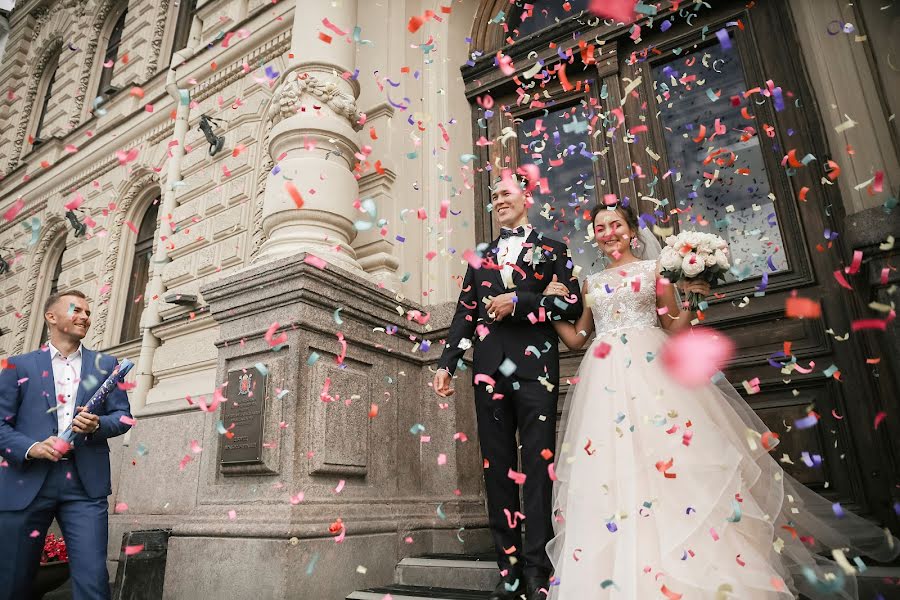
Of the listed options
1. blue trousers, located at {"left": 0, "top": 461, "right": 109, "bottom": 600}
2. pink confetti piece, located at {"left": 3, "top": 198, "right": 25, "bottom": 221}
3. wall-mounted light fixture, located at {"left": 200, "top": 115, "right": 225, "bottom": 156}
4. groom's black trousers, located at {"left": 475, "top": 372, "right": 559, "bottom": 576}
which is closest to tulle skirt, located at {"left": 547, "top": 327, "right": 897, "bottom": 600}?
groom's black trousers, located at {"left": 475, "top": 372, "right": 559, "bottom": 576}

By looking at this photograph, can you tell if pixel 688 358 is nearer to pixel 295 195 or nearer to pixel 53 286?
pixel 295 195

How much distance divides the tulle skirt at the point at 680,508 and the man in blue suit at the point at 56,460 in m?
2.29

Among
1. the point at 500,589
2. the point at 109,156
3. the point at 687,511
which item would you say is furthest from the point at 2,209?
the point at 687,511

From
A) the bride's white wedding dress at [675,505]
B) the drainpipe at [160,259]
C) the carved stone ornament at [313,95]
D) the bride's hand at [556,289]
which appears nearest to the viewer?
the bride's white wedding dress at [675,505]

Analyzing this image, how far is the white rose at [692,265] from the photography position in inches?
104

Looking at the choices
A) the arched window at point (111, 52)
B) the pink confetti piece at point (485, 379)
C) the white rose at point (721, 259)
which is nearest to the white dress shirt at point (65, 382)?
the pink confetti piece at point (485, 379)

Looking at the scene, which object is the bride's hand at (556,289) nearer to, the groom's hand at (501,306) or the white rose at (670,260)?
the groom's hand at (501,306)

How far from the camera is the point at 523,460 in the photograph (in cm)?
274

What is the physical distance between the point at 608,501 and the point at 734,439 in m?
0.59

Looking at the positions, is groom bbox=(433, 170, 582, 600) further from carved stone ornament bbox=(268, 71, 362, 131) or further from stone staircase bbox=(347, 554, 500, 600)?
carved stone ornament bbox=(268, 71, 362, 131)

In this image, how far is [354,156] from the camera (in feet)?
14.6

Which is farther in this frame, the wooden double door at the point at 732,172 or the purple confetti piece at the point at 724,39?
the purple confetti piece at the point at 724,39

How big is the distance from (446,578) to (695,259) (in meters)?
2.06

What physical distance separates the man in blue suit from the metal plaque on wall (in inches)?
21.0
